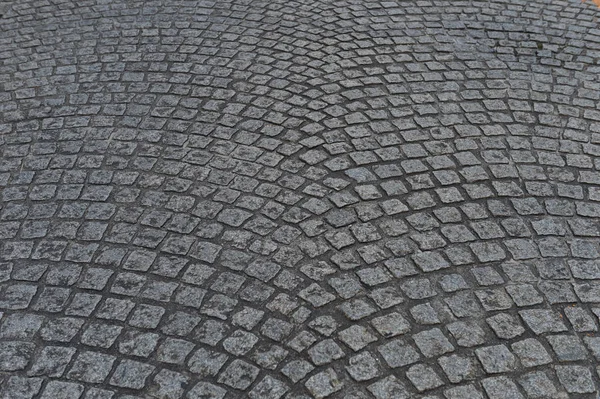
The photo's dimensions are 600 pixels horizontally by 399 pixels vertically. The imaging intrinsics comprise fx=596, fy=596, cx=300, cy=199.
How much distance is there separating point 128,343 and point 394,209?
5.97ft

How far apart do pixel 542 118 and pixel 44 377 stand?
3.91m

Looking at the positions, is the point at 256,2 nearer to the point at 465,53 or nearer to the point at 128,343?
the point at 465,53

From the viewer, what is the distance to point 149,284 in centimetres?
339

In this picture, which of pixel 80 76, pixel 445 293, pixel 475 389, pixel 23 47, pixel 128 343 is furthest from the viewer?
pixel 23 47

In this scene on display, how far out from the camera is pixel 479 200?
12.9 feet

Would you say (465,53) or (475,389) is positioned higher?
(465,53)

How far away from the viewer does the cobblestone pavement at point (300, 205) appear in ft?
9.84

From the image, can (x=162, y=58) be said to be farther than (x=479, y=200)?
Yes

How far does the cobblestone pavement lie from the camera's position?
9.84 feet

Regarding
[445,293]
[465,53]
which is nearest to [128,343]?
[445,293]

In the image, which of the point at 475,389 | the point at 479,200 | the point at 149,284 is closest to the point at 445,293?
the point at 475,389

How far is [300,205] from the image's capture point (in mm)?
3893

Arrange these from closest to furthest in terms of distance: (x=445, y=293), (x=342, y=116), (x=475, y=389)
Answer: (x=475, y=389), (x=445, y=293), (x=342, y=116)

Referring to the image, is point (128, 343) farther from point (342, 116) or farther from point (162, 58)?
point (162, 58)
